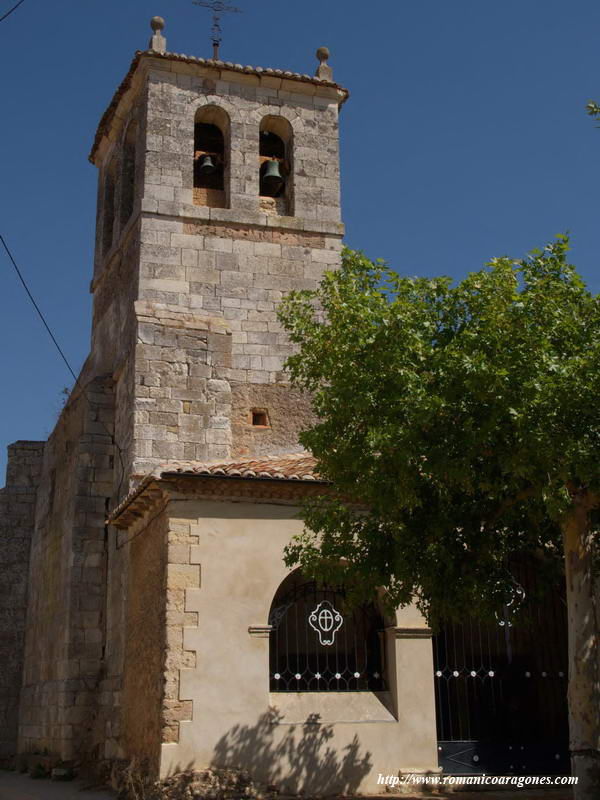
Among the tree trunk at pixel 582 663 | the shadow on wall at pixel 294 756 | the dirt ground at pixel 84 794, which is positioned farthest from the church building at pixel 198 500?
the tree trunk at pixel 582 663

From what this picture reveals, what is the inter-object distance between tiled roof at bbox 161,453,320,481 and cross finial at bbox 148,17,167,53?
22.6ft

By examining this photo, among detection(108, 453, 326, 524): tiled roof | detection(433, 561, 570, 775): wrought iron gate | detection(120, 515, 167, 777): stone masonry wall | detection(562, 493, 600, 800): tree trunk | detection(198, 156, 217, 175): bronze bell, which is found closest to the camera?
detection(562, 493, 600, 800): tree trunk

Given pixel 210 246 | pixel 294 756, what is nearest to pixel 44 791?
pixel 294 756

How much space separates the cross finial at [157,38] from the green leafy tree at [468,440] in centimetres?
731

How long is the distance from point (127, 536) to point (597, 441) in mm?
6407

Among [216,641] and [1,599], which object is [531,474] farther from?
[1,599]

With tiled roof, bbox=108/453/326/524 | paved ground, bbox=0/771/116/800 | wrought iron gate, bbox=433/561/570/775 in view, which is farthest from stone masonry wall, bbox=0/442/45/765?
wrought iron gate, bbox=433/561/570/775

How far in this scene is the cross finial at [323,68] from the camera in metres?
15.2

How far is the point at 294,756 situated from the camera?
9.60 meters

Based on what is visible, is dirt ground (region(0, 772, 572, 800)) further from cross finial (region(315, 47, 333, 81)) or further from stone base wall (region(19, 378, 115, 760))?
cross finial (region(315, 47, 333, 81))

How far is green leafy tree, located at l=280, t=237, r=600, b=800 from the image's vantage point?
24.7 feet

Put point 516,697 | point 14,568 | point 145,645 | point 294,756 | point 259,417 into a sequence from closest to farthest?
point 294,756, point 145,645, point 516,697, point 259,417, point 14,568

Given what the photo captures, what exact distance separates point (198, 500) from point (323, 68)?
8566mm

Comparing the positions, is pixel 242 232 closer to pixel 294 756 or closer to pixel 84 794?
pixel 294 756
